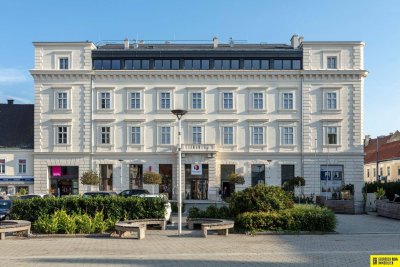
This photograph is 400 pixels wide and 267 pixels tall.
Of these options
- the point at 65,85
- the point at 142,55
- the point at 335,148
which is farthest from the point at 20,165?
the point at 335,148

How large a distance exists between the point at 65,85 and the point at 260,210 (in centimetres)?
4135

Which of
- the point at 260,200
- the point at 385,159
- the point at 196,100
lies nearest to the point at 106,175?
the point at 196,100

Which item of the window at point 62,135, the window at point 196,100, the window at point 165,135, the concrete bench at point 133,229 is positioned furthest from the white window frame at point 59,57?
the concrete bench at point 133,229

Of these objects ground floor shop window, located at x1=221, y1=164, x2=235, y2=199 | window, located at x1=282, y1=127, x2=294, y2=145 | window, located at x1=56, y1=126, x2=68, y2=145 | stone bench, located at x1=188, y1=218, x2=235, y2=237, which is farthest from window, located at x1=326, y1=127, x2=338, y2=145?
stone bench, located at x1=188, y1=218, x2=235, y2=237

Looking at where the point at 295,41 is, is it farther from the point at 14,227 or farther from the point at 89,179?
the point at 14,227

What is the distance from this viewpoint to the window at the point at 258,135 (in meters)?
58.6

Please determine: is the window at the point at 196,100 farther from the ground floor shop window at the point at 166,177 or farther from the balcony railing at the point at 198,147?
the ground floor shop window at the point at 166,177

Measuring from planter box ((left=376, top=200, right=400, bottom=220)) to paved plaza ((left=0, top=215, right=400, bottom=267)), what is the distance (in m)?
8.70

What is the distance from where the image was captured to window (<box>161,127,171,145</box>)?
5853 centimetres

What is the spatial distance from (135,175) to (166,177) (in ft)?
10.9

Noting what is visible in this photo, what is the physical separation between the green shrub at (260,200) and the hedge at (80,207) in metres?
3.96

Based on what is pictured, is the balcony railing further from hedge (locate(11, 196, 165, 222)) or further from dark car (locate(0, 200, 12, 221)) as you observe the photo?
hedge (locate(11, 196, 165, 222))

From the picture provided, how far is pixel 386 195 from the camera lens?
146ft

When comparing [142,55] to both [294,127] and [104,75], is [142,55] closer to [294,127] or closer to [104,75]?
[104,75]
